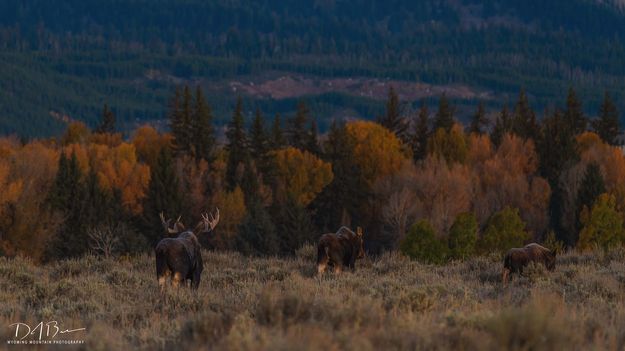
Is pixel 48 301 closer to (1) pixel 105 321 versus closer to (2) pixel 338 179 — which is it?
(1) pixel 105 321

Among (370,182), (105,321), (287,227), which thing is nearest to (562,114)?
(370,182)

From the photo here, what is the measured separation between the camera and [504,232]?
7175 centimetres

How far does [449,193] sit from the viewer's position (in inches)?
3465

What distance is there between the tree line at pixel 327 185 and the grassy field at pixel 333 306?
47458 mm

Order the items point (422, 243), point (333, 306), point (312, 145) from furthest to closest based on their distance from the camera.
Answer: point (312, 145), point (422, 243), point (333, 306)

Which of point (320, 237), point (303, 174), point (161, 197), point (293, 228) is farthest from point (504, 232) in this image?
point (320, 237)

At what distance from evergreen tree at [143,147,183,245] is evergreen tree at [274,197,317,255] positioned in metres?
8.87

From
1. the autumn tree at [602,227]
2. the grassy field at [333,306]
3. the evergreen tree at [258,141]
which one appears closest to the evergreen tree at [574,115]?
the evergreen tree at [258,141]

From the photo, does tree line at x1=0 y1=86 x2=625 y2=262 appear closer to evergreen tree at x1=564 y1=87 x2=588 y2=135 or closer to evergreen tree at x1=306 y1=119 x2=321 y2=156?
evergreen tree at x1=306 y1=119 x2=321 y2=156

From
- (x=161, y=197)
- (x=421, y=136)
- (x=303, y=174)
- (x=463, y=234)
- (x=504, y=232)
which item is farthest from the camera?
(x=421, y=136)

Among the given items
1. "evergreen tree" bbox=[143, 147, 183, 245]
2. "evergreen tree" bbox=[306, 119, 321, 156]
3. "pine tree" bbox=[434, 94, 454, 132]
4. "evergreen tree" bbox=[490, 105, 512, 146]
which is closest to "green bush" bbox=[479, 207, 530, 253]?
"evergreen tree" bbox=[143, 147, 183, 245]

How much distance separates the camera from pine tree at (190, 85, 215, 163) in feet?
329

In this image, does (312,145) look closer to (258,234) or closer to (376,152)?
(376,152)

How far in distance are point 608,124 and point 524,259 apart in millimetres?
93874
